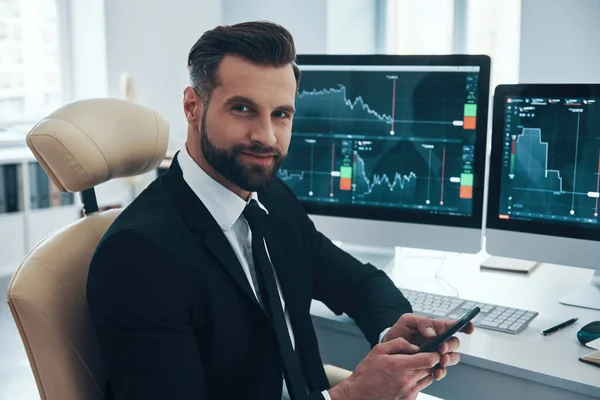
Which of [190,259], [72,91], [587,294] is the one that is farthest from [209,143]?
[72,91]

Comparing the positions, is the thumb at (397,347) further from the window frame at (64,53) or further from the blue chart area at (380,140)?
the window frame at (64,53)

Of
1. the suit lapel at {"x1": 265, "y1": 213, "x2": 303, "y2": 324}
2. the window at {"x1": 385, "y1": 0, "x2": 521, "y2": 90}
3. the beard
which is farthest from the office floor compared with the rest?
the window at {"x1": 385, "y1": 0, "x2": 521, "y2": 90}

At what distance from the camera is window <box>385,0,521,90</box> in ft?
15.3

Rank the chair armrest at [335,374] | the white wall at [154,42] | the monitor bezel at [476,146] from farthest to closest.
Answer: the white wall at [154,42] → the monitor bezel at [476,146] → the chair armrest at [335,374]

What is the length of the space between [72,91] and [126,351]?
4.63m

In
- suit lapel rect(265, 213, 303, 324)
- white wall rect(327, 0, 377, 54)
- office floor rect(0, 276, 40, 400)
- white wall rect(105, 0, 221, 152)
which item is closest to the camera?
suit lapel rect(265, 213, 303, 324)

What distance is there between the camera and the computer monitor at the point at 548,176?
1677 mm

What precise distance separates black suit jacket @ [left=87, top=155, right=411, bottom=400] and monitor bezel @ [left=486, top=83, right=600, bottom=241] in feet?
1.43

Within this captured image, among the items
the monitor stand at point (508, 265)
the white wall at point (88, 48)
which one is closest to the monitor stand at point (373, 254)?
the monitor stand at point (508, 265)

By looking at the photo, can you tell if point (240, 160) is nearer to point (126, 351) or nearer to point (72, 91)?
point (126, 351)

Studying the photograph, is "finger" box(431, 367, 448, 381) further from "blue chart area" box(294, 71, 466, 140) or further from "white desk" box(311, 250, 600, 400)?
"blue chart area" box(294, 71, 466, 140)

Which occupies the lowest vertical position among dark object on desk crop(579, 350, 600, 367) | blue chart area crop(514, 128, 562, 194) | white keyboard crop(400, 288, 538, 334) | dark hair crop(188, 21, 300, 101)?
dark object on desk crop(579, 350, 600, 367)

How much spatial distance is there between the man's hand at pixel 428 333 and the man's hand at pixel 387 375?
3cm

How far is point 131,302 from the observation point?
3.75 ft
